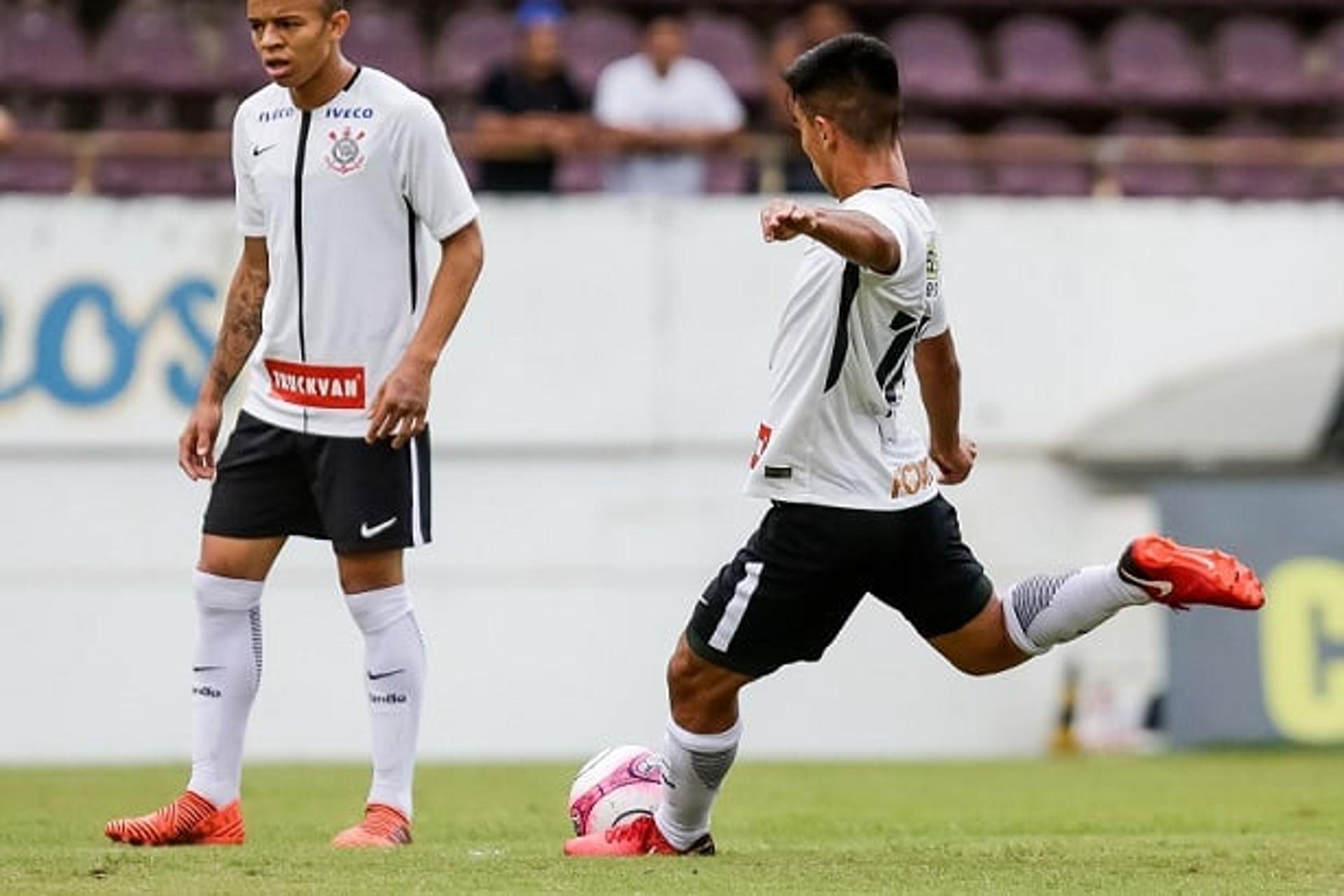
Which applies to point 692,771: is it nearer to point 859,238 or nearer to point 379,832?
point 379,832

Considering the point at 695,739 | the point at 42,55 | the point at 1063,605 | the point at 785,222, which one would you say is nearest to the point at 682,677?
the point at 695,739

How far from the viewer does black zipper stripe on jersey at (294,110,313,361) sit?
7406mm

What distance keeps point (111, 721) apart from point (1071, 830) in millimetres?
7988

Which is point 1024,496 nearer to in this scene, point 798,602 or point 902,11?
point 902,11

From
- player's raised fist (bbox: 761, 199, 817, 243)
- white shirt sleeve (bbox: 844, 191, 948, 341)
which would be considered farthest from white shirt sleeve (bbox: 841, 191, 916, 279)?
player's raised fist (bbox: 761, 199, 817, 243)

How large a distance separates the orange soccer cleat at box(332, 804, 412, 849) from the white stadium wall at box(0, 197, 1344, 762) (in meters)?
8.02

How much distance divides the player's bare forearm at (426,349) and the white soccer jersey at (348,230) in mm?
74

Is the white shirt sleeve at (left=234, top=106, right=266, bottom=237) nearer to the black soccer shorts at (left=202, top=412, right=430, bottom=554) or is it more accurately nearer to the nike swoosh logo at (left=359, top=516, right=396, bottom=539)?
the black soccer shorts at (left=202, top=412, right=430, bottom=554)

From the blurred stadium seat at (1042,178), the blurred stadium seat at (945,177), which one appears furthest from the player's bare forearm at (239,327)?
the blurred stadium seat at (1042,178)

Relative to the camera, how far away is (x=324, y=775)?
1295 centimetres

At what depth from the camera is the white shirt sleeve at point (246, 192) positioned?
7.54 m

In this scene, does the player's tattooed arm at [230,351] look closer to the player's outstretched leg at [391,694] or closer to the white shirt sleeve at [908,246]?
the player's outstretched leg at [391,694]

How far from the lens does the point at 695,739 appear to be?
270 inches

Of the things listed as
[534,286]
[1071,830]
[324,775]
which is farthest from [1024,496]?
[1071,830]
